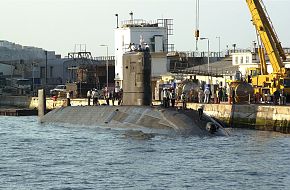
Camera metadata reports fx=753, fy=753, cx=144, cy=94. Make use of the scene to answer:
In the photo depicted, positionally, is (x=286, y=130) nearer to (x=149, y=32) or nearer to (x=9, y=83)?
(x=149, y=32)

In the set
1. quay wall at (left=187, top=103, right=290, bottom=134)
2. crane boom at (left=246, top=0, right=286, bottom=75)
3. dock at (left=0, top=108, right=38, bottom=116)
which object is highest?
crane boom at (left=246, top=0, right=286, bottom=75)

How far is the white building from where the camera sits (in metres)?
91.8

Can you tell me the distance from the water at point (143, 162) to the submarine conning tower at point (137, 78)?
3.37 metres

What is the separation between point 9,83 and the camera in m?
123

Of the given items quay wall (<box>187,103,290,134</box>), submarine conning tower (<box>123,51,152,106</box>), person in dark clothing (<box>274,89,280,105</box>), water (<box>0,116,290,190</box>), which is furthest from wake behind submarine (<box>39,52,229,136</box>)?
person in dark clothing (<box>274,89,280,105</box>)

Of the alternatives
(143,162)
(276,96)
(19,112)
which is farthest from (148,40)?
(143,162)

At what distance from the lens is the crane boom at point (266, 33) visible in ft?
205

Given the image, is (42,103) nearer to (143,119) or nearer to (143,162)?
(143,119)

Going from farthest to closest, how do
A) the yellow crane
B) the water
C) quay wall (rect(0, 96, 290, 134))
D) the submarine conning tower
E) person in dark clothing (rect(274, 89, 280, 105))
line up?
the yellow crane, person in dark clothing (rect(274, 89, 280, 105)), quay wall (rect(0, 96, 290, 134)), the submarine conning tower, the water

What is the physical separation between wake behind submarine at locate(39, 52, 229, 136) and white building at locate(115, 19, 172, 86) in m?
33.4

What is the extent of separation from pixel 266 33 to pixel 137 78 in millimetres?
16117

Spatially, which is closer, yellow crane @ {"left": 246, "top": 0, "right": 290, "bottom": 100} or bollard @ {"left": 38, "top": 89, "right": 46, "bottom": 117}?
yellow crane @ {"left": 246, "top": 0, "right": 290, "bottom": 100}

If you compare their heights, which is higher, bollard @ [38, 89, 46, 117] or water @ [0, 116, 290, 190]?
bollard @ [38, 89, 46, 117]

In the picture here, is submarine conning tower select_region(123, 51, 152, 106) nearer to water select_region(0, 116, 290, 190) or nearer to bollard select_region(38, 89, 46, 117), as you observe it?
water select_region(0, 116, 290, 190)
